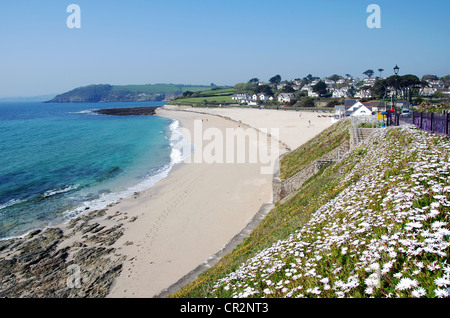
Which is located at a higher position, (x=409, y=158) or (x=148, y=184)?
(x=409, y=158)

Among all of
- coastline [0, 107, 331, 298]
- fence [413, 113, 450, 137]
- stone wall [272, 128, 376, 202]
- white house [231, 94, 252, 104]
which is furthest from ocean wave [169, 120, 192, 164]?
white house [231, 94, 252, 104]

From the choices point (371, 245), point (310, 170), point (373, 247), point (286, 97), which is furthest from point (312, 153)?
point (286, 97)

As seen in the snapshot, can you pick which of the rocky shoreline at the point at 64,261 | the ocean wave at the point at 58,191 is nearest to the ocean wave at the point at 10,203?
the ocean wave at the point at 58,191

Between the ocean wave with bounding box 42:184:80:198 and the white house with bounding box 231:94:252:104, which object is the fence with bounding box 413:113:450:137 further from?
the white house with bounding box 231:94:252:104

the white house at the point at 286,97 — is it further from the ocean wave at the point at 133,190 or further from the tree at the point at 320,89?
the ocean wave at the point at 133,190
